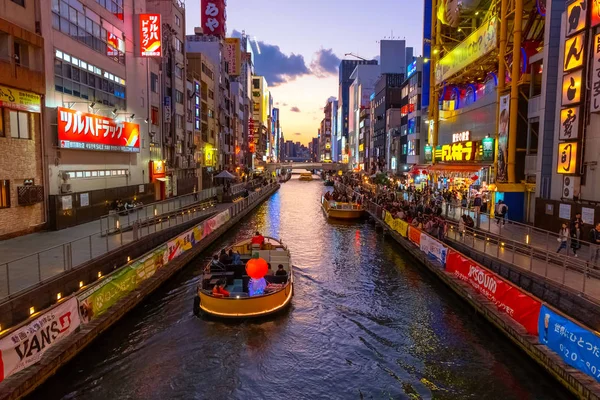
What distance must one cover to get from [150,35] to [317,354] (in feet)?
109

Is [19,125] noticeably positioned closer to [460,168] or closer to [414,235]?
[414,235]

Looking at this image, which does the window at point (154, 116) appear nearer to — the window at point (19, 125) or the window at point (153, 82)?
the window at point (153, 82)

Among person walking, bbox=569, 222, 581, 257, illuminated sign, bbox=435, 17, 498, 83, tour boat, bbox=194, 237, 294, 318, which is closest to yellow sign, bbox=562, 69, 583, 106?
person walking, bbox=569, 222, 581, 257

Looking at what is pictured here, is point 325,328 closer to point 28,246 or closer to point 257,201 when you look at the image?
point 28,246

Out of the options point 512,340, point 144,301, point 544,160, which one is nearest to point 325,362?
point 512,340

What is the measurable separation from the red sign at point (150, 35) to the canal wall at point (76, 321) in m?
21.7

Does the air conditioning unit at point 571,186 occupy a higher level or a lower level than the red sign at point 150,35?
lower

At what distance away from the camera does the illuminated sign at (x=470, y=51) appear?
122ft

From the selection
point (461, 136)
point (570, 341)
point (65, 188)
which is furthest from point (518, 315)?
point (461, 136)

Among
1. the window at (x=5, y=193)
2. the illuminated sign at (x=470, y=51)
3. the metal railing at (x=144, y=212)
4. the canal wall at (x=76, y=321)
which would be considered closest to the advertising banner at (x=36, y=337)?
the canal wall at (x=76, y=321)

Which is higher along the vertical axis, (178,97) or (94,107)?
(178,97)

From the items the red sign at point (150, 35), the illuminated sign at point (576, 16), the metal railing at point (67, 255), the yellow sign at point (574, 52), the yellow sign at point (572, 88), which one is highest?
the red sign at point (150, 35)

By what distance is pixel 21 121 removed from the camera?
944 inches

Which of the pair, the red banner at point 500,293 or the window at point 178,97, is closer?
the red banner at point 500,293
